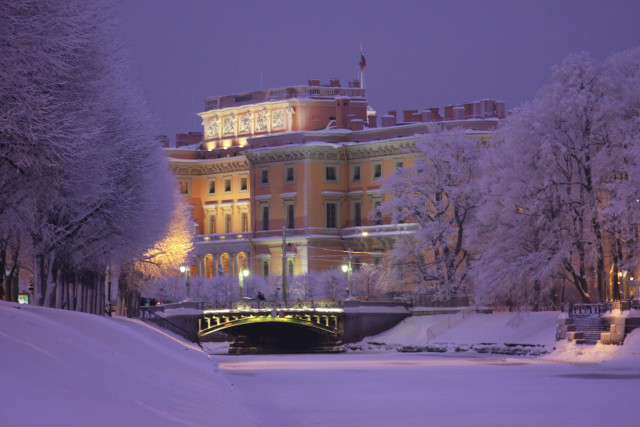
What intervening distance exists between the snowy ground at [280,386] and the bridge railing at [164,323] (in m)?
17.8

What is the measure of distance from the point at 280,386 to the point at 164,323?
36.0m

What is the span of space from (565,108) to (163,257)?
2417 cm

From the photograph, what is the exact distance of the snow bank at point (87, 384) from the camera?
13.4m

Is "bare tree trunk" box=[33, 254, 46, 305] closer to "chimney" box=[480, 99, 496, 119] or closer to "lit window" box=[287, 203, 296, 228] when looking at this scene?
"chimney" box=[480, 99, 496, 119]

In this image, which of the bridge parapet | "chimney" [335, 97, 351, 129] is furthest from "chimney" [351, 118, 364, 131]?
the bridge parapet

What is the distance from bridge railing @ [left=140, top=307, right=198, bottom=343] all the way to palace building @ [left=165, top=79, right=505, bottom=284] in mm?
31224

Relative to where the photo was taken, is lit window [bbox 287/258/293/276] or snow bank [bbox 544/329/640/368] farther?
lit window [bbox 287/258/293/276]

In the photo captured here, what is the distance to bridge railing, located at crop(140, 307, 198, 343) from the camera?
72.0 m

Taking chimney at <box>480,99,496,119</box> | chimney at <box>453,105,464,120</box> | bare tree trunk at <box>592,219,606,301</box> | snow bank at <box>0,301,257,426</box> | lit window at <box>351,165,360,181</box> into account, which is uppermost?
chimney at <box>480,99,496,119</box>

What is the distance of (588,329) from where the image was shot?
172 feet

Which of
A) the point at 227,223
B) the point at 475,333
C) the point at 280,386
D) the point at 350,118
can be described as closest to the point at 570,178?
the point at 475,333

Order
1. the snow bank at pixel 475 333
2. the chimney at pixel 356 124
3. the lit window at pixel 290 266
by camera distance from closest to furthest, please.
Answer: the snow bank at pixel 475 333 → the lit window at pixel 290 266 → the chimney at pixel 356 124

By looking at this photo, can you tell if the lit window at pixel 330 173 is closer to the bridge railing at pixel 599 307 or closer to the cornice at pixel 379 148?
the cornice at pixel 379 148

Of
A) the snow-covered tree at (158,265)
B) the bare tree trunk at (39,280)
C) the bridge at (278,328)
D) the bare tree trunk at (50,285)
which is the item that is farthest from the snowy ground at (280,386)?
the bridge at (278,328)
